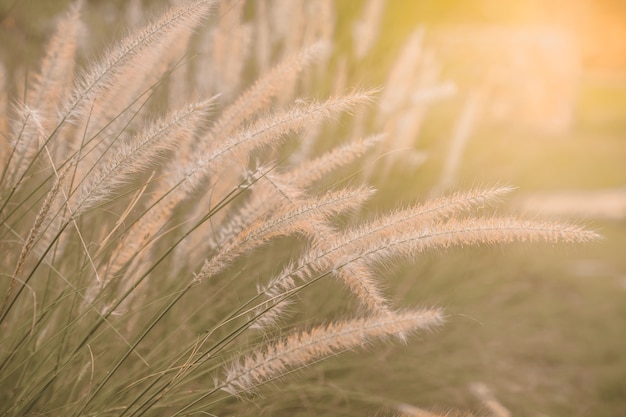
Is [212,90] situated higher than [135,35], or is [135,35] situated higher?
[212,90]

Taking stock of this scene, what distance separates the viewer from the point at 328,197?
3.36 feet

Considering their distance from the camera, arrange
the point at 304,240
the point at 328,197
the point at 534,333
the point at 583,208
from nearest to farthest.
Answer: the point at 328,197 < the point at 304,240 < the point at 534,333 < the point at 583,208

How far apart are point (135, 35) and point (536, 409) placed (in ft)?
7.41

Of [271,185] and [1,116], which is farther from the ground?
[1,116]

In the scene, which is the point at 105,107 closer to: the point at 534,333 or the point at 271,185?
the point at 271,185

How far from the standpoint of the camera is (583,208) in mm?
4652

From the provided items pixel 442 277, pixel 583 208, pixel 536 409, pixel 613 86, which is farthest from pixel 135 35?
pixel 613 86

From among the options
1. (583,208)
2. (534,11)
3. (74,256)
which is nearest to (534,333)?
(583,208)

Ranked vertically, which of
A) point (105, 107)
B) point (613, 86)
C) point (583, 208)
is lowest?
point (105, 107)

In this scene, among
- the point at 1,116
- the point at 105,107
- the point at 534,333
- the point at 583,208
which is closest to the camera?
the point at 105,107

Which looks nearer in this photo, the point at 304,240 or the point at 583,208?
the point at 304,240

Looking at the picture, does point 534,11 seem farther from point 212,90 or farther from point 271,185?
point 271,185

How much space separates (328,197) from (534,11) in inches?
252

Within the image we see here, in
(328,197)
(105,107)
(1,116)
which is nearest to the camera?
(328,197)
